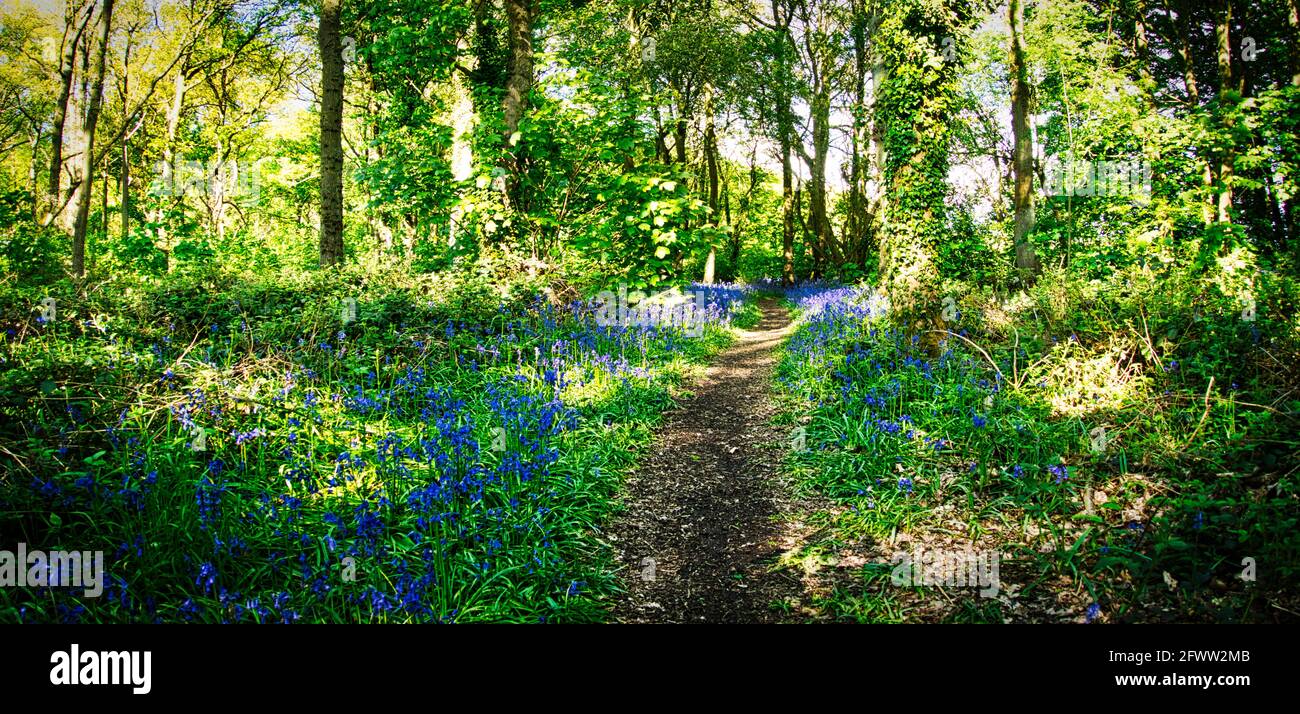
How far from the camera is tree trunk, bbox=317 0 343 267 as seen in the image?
9.62 metres

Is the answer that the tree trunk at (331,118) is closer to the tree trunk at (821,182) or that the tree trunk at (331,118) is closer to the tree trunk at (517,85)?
the tree trunk at (517,85)

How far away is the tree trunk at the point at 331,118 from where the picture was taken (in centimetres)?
962

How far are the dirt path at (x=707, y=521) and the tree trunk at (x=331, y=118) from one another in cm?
704

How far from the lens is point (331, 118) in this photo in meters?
9.70

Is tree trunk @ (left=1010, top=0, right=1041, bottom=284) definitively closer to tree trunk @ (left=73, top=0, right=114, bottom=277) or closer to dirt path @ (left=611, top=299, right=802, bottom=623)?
dirt path @ (left=611, top=299, right=802, bottom=623)

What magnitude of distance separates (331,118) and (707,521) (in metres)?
9.52

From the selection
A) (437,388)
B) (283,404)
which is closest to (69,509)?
(283,404)

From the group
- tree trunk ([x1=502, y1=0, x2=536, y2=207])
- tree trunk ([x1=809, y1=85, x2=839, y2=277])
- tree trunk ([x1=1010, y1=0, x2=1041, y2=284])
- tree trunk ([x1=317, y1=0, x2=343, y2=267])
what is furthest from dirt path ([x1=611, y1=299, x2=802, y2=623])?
tree trunk ([x1=809, y1=85, x2=839, y2=277])

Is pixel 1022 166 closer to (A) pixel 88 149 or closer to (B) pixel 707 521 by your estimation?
(B) pixel 707 521

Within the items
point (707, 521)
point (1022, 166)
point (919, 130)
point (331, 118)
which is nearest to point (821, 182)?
point (1022, 166)

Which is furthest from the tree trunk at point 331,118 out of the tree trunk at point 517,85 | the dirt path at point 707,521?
the dirt path at point 707,521

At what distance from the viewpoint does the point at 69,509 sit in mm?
3492
